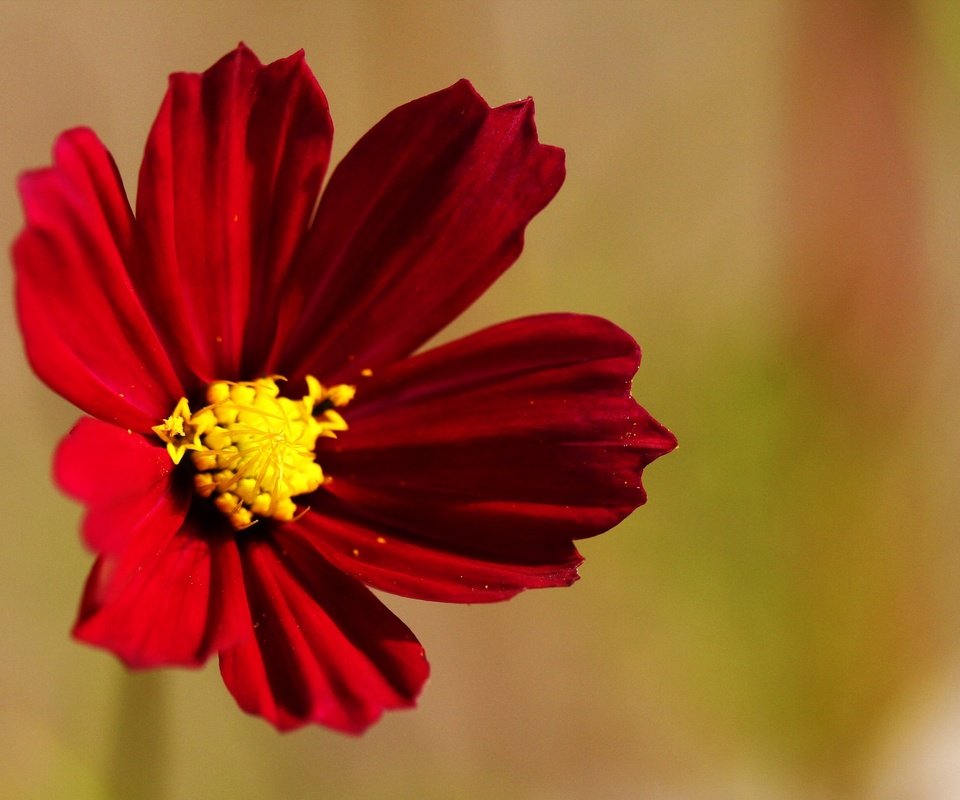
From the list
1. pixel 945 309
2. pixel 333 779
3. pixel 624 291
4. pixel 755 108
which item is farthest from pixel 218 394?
pixel 945 309

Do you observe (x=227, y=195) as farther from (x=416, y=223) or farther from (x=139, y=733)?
(x=139, y=733)

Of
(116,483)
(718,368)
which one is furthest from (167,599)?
(718,368)

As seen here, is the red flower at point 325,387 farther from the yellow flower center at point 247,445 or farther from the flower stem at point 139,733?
the flower stem at point 139,733

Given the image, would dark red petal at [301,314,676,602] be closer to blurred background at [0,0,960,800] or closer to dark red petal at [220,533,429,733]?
dark red petal at [220,533,429,733]

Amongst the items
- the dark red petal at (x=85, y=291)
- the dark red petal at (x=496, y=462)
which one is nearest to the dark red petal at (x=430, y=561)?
the dark red petal at (x=496, y=462)

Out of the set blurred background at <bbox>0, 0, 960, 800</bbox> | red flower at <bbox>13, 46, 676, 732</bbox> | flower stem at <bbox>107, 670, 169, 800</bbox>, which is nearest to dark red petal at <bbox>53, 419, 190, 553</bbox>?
red flower at <bbox>13, 46, 676, 732</bbox>
